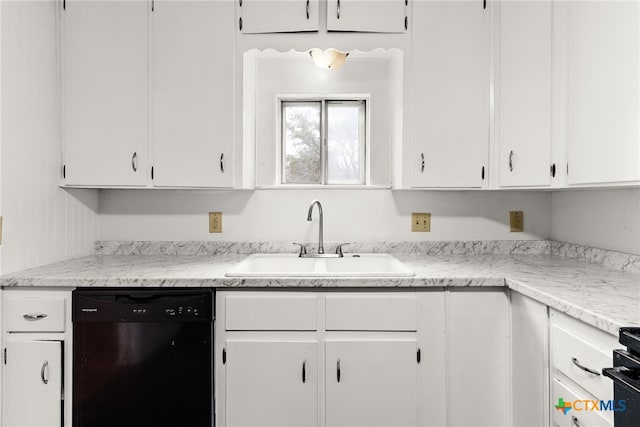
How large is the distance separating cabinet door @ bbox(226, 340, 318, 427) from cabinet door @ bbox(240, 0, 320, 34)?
1.43 meters

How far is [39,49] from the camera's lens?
187cm

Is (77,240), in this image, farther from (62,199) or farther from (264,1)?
(264,1)

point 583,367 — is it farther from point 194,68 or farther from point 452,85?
point 194,68

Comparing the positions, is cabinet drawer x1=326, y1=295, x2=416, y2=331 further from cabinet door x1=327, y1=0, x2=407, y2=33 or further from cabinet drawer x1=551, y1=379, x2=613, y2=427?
cabinet door x1=327, y1=0, x2=407, y2=33

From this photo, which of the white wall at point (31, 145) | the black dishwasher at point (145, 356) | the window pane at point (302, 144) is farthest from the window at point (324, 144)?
the white wall at point (31, 145)

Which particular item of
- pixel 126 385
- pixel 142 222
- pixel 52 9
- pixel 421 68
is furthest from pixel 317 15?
pixel 126 385

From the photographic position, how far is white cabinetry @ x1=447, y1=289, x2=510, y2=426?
5.49 ft

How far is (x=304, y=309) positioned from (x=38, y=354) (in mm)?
1068

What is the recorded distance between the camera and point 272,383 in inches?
65.1

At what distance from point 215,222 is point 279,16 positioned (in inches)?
44.3

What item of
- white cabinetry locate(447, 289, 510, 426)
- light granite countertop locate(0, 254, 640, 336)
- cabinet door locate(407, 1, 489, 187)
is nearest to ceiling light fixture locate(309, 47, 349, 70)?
cabinet door locate(407, 1, 489, 187)

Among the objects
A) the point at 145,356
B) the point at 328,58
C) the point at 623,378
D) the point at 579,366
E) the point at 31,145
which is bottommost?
the point at 145,356

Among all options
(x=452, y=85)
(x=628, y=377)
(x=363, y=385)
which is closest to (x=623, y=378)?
(x=628, y=377)

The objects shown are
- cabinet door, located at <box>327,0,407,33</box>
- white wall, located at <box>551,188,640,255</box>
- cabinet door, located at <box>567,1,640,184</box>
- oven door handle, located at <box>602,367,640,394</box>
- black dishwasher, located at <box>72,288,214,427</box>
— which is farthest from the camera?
cabinet door, located at <box>327,0,407,33</box>
